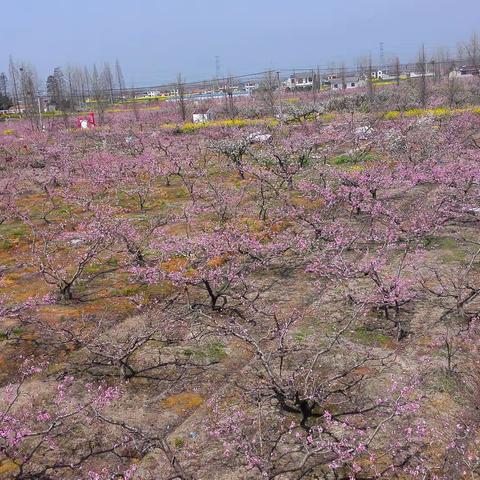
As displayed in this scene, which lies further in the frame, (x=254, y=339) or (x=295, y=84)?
(x=295, y=84)

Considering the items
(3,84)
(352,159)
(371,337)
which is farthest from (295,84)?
(371,337)

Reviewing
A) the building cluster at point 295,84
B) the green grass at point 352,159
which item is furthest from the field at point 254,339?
the building cluster at point 295,84

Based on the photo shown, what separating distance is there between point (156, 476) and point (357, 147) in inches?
723

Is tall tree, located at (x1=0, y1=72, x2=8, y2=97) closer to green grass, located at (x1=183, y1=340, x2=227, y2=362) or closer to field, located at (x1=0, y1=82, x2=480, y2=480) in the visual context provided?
field, located at (x1=0, y1=82, x2=480, y2=480)

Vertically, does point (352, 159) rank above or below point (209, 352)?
above

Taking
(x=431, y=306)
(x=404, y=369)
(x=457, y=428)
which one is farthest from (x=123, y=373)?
(x=431, y=306)

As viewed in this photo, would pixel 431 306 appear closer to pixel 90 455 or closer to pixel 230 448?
pixel 230 448

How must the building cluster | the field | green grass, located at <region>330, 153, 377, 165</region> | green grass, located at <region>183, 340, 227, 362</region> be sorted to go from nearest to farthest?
1. the field
2. green grass, located at <region>183, 340, 227, 362</region>
3. green grass, located at <region>330, 153, 377, 165</region>
4. the building cluster

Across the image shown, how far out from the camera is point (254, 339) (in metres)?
8.14

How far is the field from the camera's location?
232 inches

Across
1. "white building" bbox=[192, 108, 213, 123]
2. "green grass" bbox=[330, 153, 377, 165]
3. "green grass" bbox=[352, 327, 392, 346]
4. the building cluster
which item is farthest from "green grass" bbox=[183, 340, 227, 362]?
the building cluster

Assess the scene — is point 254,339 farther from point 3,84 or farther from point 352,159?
point 3,84

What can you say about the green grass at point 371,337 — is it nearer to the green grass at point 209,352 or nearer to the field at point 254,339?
the field at point 254,339

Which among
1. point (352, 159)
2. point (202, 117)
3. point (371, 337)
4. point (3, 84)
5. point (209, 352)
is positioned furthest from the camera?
point (3, 84)
